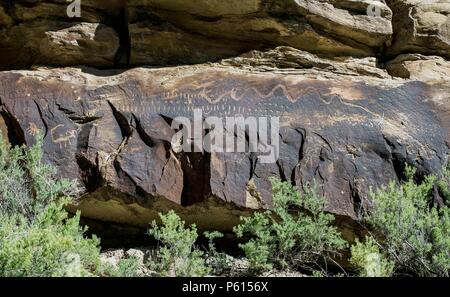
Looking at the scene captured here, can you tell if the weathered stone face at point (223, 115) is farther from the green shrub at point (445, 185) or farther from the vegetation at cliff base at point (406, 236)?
the vegetation at cliff base at point (406, 236)

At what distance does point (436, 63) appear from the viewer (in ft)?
21.6

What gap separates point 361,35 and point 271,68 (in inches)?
40.9

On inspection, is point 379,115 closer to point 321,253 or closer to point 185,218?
point 321,253

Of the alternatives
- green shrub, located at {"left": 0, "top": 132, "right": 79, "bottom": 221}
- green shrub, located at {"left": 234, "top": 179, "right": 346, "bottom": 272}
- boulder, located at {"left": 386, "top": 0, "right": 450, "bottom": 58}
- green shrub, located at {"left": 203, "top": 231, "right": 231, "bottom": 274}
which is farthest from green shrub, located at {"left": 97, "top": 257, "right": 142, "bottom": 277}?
boulder, located at {"left": 386, "top": 0, "right": 450, "bottom": 58}

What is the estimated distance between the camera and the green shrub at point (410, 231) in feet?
16.3

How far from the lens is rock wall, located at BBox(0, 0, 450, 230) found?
18.3 ft

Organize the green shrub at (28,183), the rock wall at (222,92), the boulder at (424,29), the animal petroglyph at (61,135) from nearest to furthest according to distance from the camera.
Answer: the green shrub at (28,183), the rock wall at (222,92), the animal petroglyph at (61,135), the boulder at (424,29)

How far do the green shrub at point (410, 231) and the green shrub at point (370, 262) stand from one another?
122 millimetres

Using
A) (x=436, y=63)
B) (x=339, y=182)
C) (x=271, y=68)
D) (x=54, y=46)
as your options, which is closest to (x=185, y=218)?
(x=339, y=182)

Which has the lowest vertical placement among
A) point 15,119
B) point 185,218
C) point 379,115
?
point 185,218

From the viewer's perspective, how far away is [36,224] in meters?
4.93

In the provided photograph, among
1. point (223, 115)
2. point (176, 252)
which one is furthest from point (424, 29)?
point (176, 252)

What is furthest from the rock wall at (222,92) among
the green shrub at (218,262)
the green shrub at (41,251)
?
the green shrub at (41,251)

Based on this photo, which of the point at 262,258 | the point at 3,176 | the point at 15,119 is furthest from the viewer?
the point at 15,119
